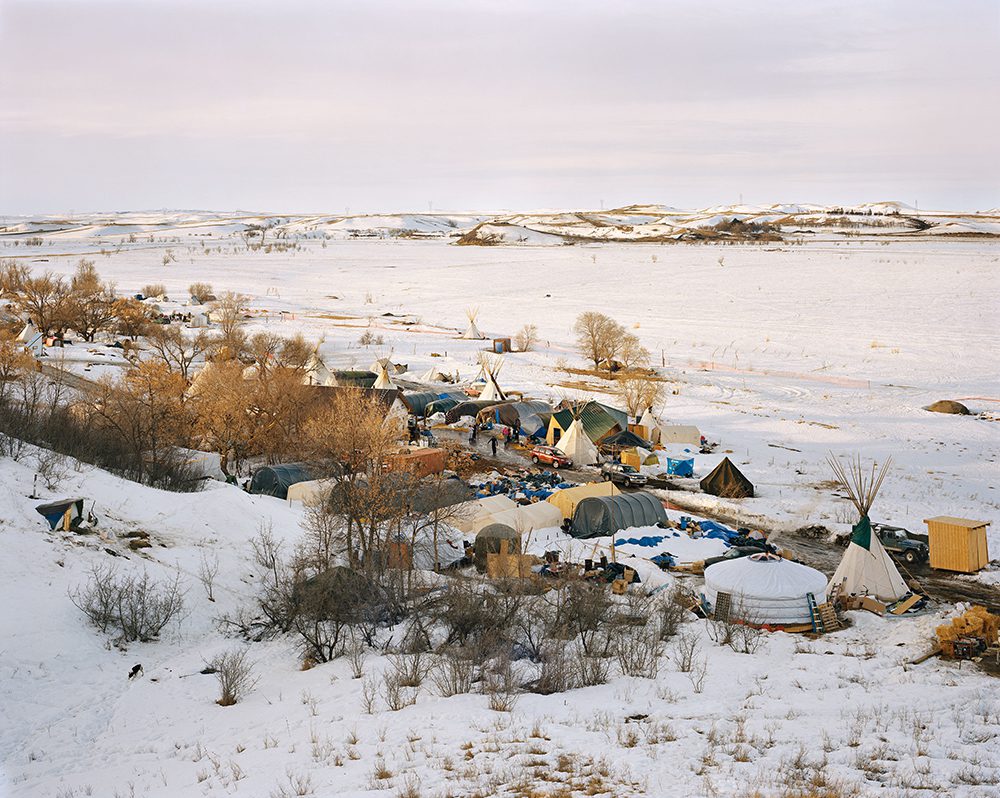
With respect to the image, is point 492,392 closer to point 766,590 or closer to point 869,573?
point 869,573

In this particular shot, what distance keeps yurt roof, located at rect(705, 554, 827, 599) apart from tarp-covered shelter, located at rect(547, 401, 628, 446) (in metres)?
14.4

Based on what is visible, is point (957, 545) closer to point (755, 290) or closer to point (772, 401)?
point (772, 401)

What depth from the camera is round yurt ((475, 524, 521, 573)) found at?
19.2m

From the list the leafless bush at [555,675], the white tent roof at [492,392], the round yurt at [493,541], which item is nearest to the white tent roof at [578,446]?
the white tent roof at [492,392]

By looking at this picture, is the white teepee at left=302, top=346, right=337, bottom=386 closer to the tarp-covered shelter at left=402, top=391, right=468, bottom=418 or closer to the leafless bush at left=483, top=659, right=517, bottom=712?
the tarp-covered shelter at left=402, top=391, right=468, bottom=418

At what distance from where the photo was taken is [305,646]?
46.0 ft

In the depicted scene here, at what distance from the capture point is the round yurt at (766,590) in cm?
1571

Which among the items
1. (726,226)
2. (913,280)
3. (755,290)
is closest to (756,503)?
(755,290)

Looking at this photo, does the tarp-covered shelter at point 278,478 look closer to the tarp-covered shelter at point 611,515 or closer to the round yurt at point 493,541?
the round yurt at point 493,541

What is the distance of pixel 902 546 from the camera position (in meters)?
19.6

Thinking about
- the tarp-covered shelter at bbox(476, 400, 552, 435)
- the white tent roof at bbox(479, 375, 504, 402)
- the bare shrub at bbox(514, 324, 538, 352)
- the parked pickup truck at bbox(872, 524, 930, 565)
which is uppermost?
the bare shrub at bbox(514, 324, 538, 352)

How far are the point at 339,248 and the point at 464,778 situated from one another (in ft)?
440

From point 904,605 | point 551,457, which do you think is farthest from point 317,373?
point 904,605

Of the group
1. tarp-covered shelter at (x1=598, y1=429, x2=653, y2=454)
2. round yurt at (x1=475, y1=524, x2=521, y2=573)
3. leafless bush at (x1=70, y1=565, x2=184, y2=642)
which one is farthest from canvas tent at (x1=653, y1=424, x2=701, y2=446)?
leafless bush at (x1=70, y1=565, x2=184, y2=642)
